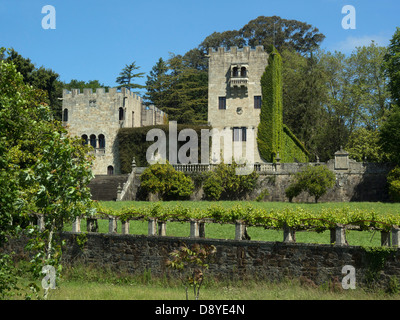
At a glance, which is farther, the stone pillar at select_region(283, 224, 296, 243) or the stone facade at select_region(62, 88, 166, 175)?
the stone facade at select_region(62, 88, 166, 175)

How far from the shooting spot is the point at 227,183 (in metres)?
37.9

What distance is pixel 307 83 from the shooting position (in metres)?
52.1

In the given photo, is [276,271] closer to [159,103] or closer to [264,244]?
[264,244]

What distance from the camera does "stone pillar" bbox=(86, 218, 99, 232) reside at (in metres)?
23.2

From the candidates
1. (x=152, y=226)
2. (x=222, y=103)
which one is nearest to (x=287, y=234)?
(x=152, y=226)

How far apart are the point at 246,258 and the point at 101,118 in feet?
105

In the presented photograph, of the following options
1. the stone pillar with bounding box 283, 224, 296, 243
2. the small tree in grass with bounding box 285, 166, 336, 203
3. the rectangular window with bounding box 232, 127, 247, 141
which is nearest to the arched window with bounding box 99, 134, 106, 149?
the rectangular window with bounding box 232, 127, 247, 141

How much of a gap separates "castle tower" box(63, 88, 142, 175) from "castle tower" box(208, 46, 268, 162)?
893 centimetres

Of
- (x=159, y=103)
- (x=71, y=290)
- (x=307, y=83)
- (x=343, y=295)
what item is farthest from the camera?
(x=159, y=103)

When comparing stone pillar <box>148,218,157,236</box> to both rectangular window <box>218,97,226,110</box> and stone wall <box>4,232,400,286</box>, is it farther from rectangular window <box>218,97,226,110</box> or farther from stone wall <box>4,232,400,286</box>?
rectangular window <box>218,97,226,110</box>

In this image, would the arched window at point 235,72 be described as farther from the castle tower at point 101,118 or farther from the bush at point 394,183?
the bush at point 394,183

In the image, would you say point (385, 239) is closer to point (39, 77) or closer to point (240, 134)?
point (240, 134)
